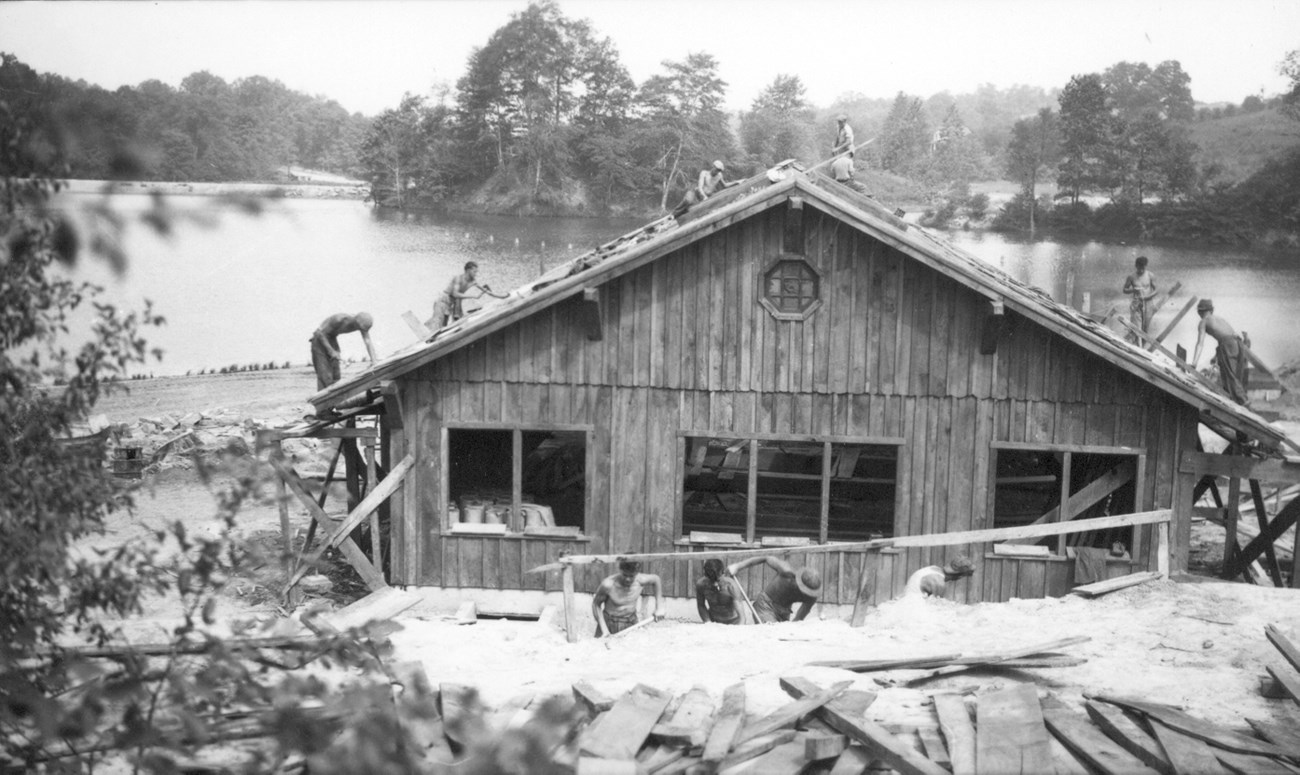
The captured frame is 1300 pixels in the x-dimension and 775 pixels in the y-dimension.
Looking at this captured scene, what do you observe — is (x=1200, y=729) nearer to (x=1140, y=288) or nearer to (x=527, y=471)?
(x=527, y=471)

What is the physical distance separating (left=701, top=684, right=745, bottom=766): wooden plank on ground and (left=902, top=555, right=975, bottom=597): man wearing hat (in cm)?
488

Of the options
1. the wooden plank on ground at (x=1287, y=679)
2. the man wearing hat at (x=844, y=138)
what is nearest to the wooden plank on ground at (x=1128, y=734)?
the wooden plank on ground at (x=1287, y=679)

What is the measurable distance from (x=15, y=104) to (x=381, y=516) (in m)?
13.5

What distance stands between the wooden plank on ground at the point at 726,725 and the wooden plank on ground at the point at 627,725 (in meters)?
0.46

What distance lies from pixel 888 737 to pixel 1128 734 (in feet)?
5.83

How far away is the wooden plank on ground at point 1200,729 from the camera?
851 cm

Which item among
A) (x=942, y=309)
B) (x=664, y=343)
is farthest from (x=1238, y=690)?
(x=664, y=343)

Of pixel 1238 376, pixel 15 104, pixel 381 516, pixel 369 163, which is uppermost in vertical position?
pixel 369 163

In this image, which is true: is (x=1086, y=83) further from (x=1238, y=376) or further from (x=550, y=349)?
(x=550, y=349)

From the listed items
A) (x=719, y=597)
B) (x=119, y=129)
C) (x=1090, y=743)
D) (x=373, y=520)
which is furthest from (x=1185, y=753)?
(x=373, y=520)

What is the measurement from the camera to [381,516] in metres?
19.3

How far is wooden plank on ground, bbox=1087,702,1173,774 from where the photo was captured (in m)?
8.37

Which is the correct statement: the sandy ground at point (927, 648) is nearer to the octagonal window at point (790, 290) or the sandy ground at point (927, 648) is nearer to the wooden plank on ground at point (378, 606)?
the wooden plank on ground at point (378, 606)

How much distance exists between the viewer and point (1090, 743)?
8.62 meters
